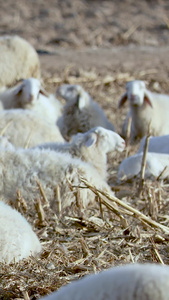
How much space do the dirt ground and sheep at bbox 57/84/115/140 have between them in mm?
879

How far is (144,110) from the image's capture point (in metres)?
7.56

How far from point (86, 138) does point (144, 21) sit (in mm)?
13129

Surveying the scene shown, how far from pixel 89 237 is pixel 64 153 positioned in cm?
113

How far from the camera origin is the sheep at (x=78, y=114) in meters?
7.34

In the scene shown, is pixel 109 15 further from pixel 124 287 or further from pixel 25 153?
pixel 124 287

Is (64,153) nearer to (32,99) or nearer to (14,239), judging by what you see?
(14,239)

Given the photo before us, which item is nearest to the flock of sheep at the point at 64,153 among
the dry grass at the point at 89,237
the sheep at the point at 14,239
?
the sheep at the point at 14,239

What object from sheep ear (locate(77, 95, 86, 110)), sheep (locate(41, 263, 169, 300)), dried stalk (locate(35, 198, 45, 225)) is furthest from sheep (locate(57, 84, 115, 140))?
sheep (locate(41, 263, 169, 300))

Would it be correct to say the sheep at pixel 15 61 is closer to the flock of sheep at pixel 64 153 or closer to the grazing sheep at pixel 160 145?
the flock of sheep at pixel 64 153

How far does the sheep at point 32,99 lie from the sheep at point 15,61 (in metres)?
1.29

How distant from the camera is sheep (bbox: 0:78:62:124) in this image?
7.28 meters

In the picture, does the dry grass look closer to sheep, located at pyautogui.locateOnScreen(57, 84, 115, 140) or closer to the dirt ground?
the dirt ground

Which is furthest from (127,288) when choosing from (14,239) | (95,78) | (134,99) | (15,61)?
(95,78)

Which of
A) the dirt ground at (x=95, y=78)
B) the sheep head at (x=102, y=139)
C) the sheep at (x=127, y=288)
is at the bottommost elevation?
the dirt ground at (x=95, y=78)
